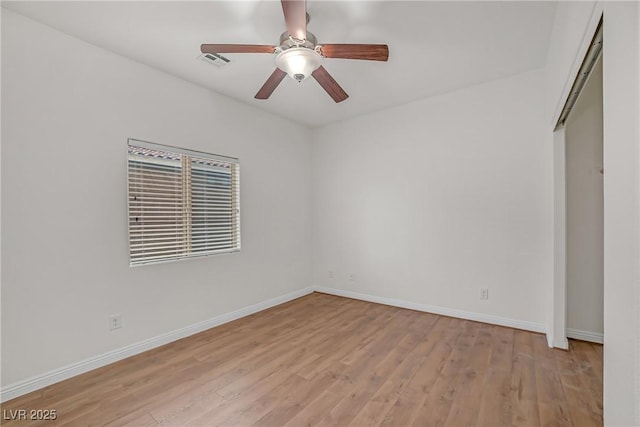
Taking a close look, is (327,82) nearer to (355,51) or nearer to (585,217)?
(355,51)

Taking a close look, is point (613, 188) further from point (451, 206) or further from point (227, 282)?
point (227, 282)

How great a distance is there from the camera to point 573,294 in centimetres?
282

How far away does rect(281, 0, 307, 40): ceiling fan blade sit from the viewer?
1645 millimetres

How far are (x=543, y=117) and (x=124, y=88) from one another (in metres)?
4.12

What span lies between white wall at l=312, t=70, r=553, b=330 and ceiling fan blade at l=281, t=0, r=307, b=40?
2.40m

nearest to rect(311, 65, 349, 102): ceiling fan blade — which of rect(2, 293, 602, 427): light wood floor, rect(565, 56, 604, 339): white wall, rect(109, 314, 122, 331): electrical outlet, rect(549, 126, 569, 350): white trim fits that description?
rect(549, 126, 569, 350): white trim

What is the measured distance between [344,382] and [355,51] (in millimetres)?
2407

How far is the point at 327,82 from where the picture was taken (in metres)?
2.32

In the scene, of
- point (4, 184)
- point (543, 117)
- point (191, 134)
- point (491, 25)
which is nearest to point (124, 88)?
point (191, 134)

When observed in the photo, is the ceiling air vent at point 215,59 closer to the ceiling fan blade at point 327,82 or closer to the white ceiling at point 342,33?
the white ceiling at point 342,33

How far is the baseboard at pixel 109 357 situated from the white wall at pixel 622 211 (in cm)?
321

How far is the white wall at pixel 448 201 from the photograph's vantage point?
3033 mm

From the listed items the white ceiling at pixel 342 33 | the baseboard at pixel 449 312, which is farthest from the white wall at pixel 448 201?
the white ceiling at pixel 342 33

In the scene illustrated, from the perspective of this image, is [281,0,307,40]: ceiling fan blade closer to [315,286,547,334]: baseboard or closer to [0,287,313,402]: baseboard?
[0,287,313,402]: baseboard
